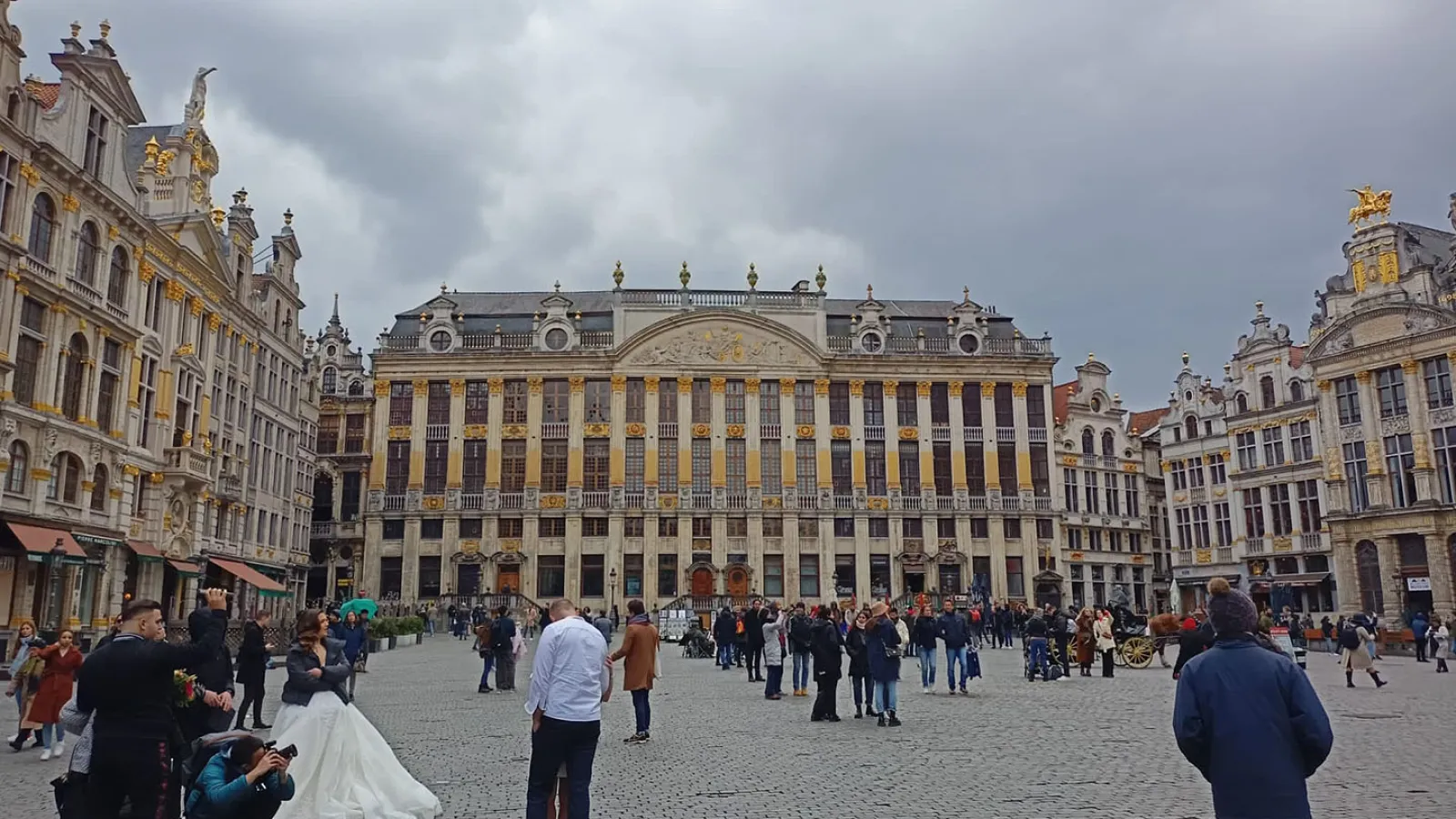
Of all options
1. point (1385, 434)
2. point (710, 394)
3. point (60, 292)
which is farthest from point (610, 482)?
point (1385, 434)

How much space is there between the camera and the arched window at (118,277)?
3403cm

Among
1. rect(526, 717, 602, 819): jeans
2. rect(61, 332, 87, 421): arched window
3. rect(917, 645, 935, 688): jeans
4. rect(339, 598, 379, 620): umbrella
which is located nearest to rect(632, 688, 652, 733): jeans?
rect(526, 717, 602, 819): jeans

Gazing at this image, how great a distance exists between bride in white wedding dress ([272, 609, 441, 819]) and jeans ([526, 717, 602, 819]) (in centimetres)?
174

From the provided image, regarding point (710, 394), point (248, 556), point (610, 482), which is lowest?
point (248, 556)

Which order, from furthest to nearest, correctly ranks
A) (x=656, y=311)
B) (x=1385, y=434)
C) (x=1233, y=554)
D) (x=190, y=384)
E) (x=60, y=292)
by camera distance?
(x=656, y=311) < (x=1233, y=554) < (x=1385, y=434) < (x=190, y=384) < (x=60, y=292)

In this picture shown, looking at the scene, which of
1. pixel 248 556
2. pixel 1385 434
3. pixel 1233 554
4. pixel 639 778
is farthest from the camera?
pixel 1233 554

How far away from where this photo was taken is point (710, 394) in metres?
63.0

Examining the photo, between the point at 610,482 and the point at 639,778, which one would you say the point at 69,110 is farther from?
the point at 610,482

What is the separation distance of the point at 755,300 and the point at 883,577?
1818 centimetres

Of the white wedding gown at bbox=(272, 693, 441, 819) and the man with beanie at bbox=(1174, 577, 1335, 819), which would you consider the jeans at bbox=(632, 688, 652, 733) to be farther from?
the man with beanie at bbox=(1174, 577, 1335, 819)

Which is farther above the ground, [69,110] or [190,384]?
[69,110]

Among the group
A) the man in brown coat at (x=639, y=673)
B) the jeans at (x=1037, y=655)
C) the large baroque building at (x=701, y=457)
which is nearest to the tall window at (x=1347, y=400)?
the large baroque building at (x=701, y=457)

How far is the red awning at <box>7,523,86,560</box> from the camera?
92.4 ft

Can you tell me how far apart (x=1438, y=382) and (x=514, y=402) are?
157ft
